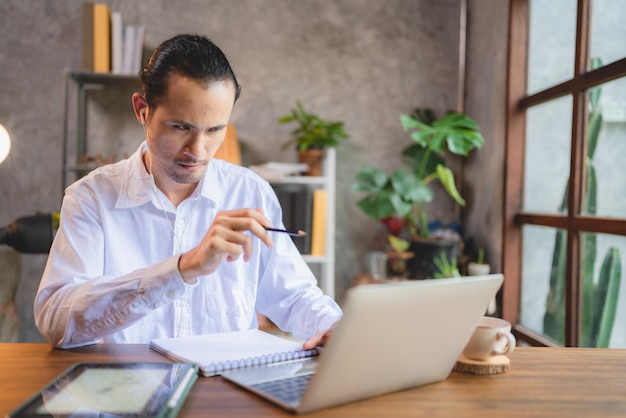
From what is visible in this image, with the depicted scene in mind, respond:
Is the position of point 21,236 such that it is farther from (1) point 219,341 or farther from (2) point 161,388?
(2) point 161,388

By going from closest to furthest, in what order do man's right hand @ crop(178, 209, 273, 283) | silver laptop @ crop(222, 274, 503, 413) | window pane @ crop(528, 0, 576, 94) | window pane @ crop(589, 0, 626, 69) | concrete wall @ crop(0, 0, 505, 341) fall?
silver laptop @ crop(222, 274, 503, 413), man's right hand @ crop(178, 209, 273, 283), window pane @ crop(589, 0, 626, 69), window pane @ crop(528, 0, 576, 94), concrete wall @ crop(0, 0, 505, 341)

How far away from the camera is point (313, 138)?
3.26m

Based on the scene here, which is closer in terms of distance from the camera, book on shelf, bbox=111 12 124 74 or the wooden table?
the wooden table

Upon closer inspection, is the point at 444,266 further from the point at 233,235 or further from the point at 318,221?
the point at 233,235

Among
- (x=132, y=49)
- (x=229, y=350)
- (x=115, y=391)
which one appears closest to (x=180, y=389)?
(x=115, y=391)

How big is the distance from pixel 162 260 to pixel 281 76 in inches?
91.0

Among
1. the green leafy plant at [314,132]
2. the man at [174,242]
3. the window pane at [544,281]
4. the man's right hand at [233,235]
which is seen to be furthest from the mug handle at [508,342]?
the green leafy plant at [314,132]

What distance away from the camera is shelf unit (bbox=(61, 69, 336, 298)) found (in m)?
3.12

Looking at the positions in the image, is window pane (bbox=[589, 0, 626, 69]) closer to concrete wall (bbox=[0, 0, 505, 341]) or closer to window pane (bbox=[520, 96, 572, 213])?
window pane (bbox=[520, 96, 572, 213])

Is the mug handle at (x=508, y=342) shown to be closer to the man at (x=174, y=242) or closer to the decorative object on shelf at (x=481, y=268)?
the man at (x=174, y=242)

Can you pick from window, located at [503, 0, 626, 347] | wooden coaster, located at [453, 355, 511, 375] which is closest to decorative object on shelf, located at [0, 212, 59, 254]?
wooden coaster, located at [453, 355, 511, 375]

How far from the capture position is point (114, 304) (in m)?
1.18

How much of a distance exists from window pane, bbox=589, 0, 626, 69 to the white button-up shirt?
143 cm

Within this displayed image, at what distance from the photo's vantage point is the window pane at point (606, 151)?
214 centimetres
